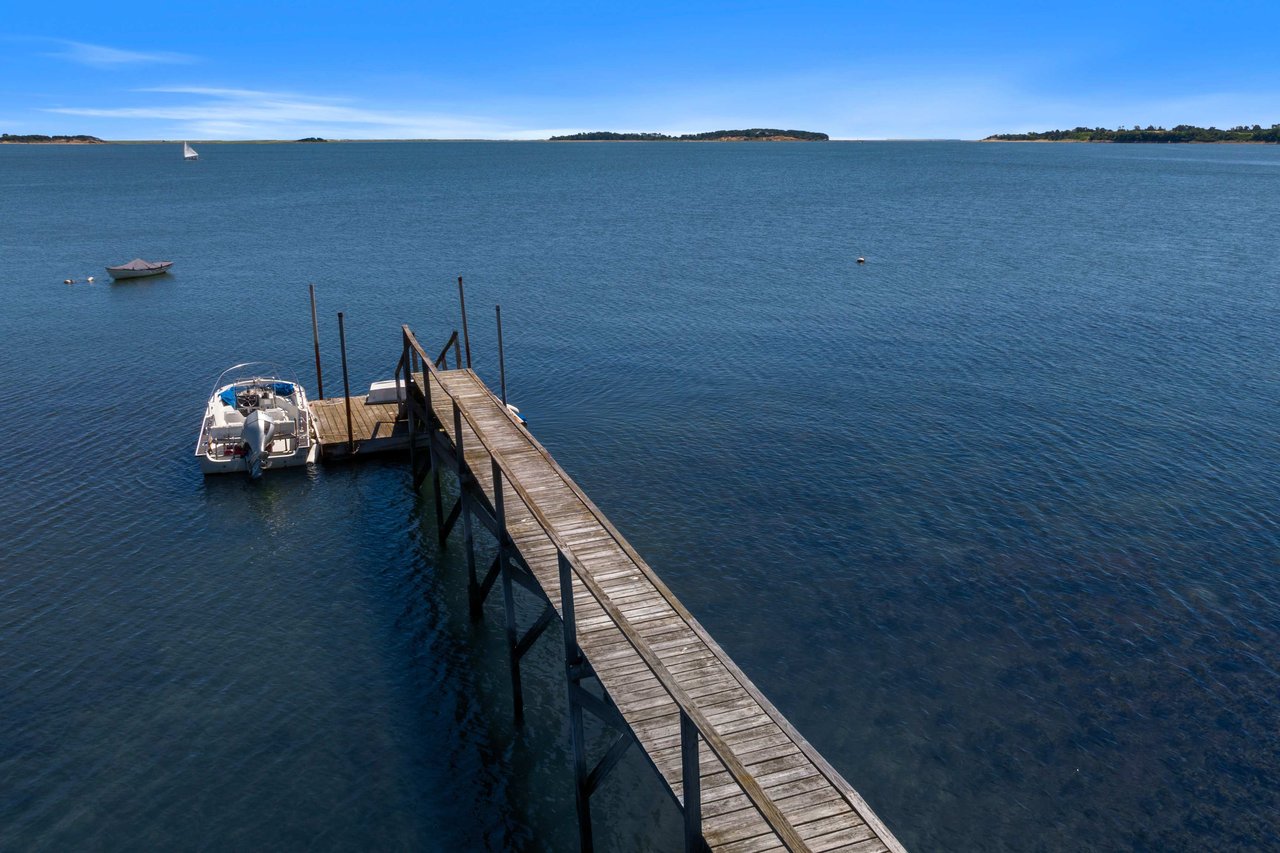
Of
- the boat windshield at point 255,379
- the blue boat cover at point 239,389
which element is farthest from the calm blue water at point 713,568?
the blue boat cover at point 239,389

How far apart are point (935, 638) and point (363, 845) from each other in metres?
14.7

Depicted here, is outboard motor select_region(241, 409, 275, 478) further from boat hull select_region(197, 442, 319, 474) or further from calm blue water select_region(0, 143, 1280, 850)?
calm blue water select_region(0, 143, 1280, 850)

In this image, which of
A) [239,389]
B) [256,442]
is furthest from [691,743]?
[239,389]

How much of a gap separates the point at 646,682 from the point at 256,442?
2362 centimetres

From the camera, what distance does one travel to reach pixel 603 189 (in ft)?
554

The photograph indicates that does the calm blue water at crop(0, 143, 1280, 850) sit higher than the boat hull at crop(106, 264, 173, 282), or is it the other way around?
the boat hull at crop(106, 264, 173, 282)

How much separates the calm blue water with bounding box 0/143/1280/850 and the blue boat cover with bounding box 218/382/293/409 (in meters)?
2.15

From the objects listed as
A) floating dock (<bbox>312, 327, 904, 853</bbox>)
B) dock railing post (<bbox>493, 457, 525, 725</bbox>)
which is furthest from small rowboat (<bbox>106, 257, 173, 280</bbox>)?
dock railing post (<bbox>493, 457, 525, 725</bbox>)

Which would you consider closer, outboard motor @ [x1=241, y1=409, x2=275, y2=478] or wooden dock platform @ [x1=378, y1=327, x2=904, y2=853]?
wooden dock platform @ [x1=378, y1=327, x2=904, y2=853]

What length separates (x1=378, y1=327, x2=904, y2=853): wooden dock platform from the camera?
40.2ft

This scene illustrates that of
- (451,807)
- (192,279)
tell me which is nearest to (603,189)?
(192,279)

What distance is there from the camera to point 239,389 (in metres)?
38.9

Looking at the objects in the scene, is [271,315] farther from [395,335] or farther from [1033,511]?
[1033,511]

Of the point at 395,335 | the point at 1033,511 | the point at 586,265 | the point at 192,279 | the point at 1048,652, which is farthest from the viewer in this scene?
the point at 586,265
